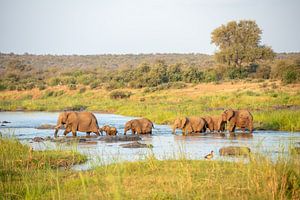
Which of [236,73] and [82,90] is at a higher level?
[236,73]

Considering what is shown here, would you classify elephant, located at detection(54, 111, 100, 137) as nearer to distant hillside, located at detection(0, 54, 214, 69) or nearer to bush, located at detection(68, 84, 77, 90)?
bush, located at detection(68, 84, 77, 90)

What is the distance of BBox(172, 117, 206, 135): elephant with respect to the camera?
22.0m

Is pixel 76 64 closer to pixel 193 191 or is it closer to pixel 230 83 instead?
pixel 230 83

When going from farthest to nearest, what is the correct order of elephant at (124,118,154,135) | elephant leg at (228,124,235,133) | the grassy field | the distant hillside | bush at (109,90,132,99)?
1. the distant hillside
2. bush at (109,90,132,99)
3. the grassy field
4. elephant leg at (228,124,235,133)
5. elephant at (124,118,154,135)

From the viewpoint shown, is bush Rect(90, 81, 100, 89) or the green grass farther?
bush Rect(90, 81, 100, 89)

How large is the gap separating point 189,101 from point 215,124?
440 inches

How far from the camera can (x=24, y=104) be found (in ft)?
135

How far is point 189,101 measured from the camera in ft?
111

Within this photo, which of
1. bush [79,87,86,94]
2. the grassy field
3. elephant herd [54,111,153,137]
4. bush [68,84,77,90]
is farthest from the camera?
bush [68,84,77,90]

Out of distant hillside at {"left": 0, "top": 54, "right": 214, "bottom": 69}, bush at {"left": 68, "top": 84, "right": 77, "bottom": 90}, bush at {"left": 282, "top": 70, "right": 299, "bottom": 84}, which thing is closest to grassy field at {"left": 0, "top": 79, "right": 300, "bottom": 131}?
bush at {"left": 68, "top": 84, "right": 77, "bottom": 90}

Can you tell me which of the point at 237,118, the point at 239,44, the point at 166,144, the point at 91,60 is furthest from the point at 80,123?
the point at 91,60

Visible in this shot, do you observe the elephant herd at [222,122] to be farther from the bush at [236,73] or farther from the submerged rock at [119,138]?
the bush at [236,73]

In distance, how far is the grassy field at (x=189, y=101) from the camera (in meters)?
25.2

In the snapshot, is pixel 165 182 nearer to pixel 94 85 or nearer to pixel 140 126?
pixel 140 126
